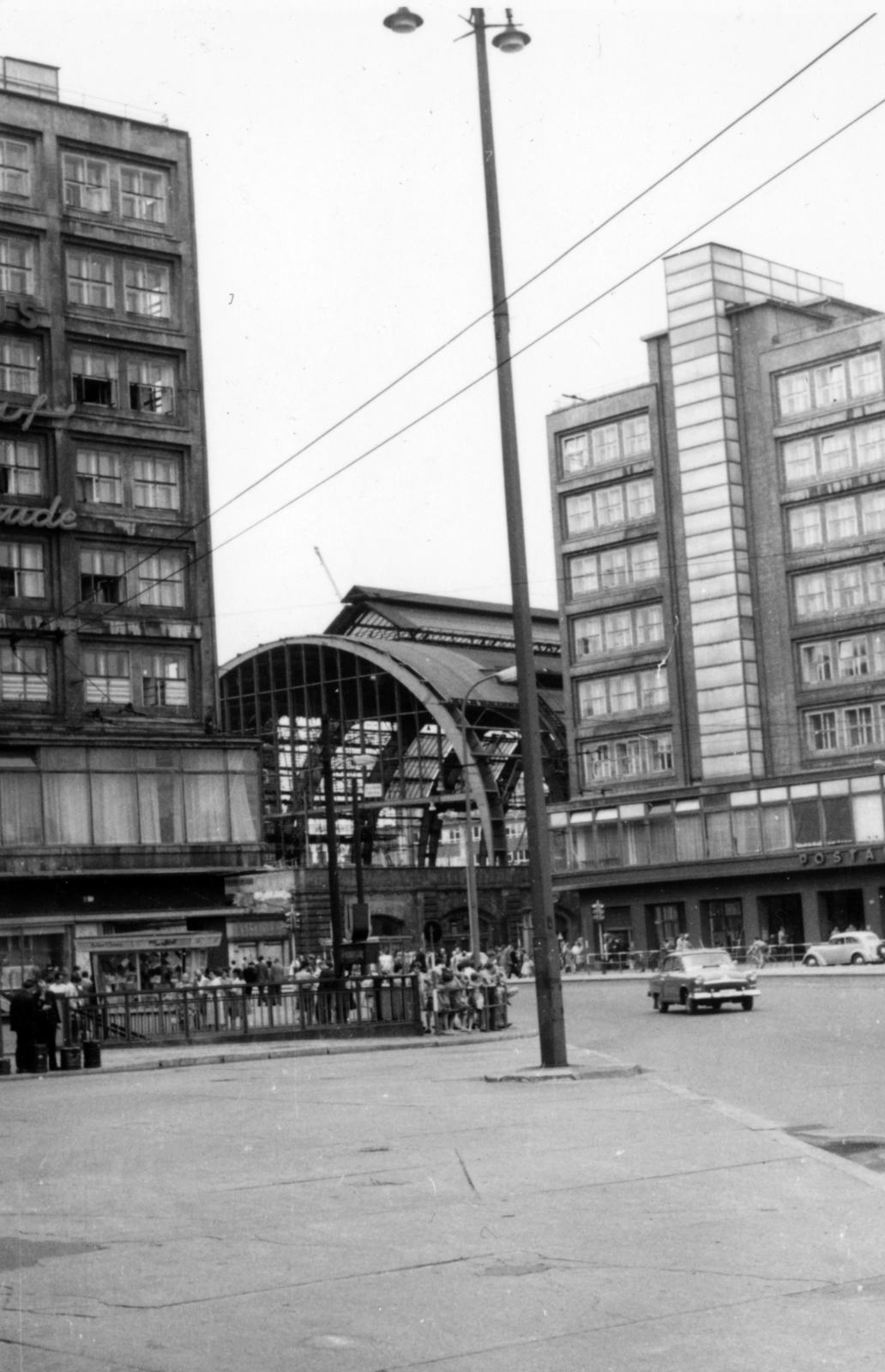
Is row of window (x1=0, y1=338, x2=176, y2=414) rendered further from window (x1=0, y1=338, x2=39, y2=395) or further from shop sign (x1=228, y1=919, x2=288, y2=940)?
shop sign (x1=228, y1=919, x2=288, y2=940)

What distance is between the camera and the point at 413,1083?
23.1 meters

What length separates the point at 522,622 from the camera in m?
23.5

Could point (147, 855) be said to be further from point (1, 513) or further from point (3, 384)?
point (3, 384)

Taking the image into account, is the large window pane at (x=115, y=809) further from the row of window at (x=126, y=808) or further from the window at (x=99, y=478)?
the window at (x=99, y=478)

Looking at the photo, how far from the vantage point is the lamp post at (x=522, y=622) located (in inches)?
891

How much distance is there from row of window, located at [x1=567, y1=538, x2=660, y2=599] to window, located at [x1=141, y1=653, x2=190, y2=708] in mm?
30198

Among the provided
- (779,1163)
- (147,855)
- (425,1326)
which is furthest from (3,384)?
(425,1326)

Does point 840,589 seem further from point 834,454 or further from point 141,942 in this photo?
point 141,942

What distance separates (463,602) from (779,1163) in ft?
303

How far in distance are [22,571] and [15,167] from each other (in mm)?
12415

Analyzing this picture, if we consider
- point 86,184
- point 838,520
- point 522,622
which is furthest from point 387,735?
point 522,622

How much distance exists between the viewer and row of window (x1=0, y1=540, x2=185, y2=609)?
180ft

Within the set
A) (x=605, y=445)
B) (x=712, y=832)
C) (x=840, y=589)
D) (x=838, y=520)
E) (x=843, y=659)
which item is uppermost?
(x=605, y=445)

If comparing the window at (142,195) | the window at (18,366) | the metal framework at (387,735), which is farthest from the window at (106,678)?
the metal framework at (387,735)
